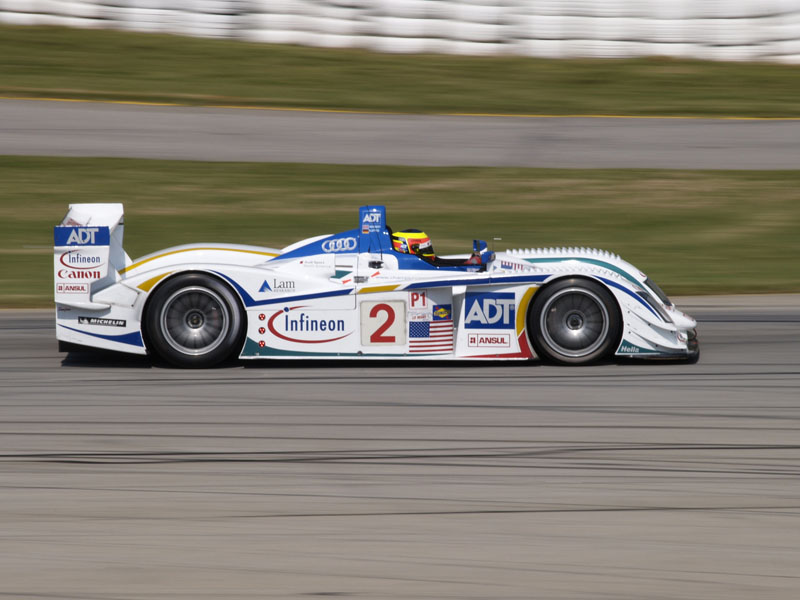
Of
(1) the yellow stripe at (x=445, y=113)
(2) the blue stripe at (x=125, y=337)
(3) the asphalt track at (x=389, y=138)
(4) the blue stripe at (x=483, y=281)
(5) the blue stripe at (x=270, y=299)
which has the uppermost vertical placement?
(1) the yellow stripe at (x=445, y=113)

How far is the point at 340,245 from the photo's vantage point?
790 cm

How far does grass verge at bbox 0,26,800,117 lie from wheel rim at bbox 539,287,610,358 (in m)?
12.2

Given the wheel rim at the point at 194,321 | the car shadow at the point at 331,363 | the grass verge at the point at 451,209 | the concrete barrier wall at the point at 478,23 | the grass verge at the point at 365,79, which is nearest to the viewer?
the wheel rim at the point at 194,321

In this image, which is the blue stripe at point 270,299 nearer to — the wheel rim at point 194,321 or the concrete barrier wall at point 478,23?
the wheel rim at point 194,321

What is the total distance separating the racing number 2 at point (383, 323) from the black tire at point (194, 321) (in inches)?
35.2

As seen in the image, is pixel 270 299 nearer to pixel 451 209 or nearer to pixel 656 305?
pixel 656 305

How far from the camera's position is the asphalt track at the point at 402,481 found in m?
4.14

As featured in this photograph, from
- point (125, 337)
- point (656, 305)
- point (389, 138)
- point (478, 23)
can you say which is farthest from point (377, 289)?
point (478, 23)

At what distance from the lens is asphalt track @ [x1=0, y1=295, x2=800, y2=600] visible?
13.6ft

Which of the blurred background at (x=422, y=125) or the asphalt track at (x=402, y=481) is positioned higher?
the blurred background at (x=422, y=125)

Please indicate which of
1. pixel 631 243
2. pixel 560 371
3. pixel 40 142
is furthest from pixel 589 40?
pixel 560 371

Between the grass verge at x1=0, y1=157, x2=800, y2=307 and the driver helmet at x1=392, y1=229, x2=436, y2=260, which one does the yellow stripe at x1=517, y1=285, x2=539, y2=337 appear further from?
the grass verge at x1=0, y1=157, x2=800, y2=307

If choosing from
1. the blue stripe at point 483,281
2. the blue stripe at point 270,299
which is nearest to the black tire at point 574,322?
the blue stripe at point 483,281

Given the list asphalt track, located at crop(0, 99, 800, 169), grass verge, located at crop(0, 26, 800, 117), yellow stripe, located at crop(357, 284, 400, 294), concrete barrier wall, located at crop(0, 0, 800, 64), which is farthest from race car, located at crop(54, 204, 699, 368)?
concrete barrier wall, located at crop(0, 0, 800, 64)
